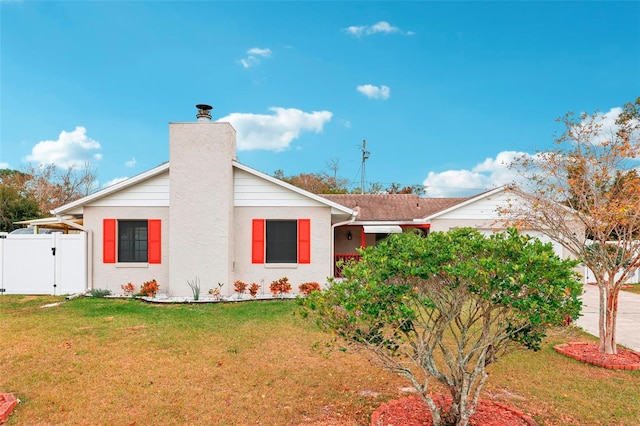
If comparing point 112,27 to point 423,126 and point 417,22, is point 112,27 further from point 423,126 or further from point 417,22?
point 423,126

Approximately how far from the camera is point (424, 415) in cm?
520

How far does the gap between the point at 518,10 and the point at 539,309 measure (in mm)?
15997

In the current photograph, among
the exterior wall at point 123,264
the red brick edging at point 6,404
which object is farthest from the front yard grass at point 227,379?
the exterior wall at point 123,264

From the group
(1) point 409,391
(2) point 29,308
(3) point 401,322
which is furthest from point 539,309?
(2) point 29,308

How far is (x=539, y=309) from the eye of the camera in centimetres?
414

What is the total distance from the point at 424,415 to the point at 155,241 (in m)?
13.4

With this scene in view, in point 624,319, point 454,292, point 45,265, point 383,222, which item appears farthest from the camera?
point 383,222

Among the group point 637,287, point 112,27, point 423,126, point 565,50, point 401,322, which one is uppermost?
point 112,27

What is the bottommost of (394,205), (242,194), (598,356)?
(598,356)

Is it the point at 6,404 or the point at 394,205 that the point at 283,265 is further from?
the point at 394,205

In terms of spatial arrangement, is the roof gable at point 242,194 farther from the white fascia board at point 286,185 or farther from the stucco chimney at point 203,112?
the stucco chimney at point 203,112

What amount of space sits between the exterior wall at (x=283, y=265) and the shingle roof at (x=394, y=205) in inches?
274

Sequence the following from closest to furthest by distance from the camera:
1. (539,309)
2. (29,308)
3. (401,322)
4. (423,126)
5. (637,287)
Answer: (539,309) < (401,322) < (29,308) < (637,287) < (423,126)

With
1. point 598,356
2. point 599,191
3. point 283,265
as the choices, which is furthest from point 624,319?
point 283,265
